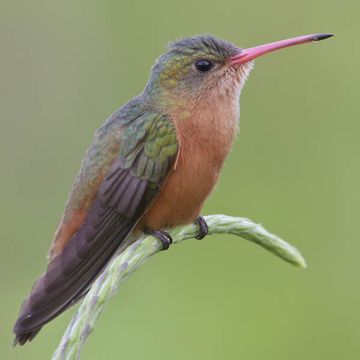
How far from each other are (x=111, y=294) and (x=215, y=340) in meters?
3.09

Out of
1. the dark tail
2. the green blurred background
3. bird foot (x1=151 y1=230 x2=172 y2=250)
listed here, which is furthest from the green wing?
the green blurred background

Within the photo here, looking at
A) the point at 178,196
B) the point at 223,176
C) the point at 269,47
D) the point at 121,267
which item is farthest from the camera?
the point at 223,176

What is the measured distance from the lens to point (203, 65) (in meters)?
4.89

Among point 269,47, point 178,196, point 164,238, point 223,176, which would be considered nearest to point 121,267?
point 164,238

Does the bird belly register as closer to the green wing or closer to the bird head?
the green wing

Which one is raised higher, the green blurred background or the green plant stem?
the green plant stem

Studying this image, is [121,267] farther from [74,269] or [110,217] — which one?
[110,217]

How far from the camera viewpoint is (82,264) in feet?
13.4

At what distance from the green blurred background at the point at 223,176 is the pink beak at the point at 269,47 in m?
1.61

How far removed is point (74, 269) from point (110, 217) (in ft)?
1.17

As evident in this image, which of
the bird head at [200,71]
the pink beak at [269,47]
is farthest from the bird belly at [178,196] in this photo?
the pink beak at [269,47]

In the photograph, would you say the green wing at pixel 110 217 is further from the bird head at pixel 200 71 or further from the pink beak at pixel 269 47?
the pink beak at pixel 269 47

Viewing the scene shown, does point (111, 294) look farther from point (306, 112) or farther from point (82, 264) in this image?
point (306, 112)

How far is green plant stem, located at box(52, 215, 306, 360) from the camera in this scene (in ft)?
7.87
